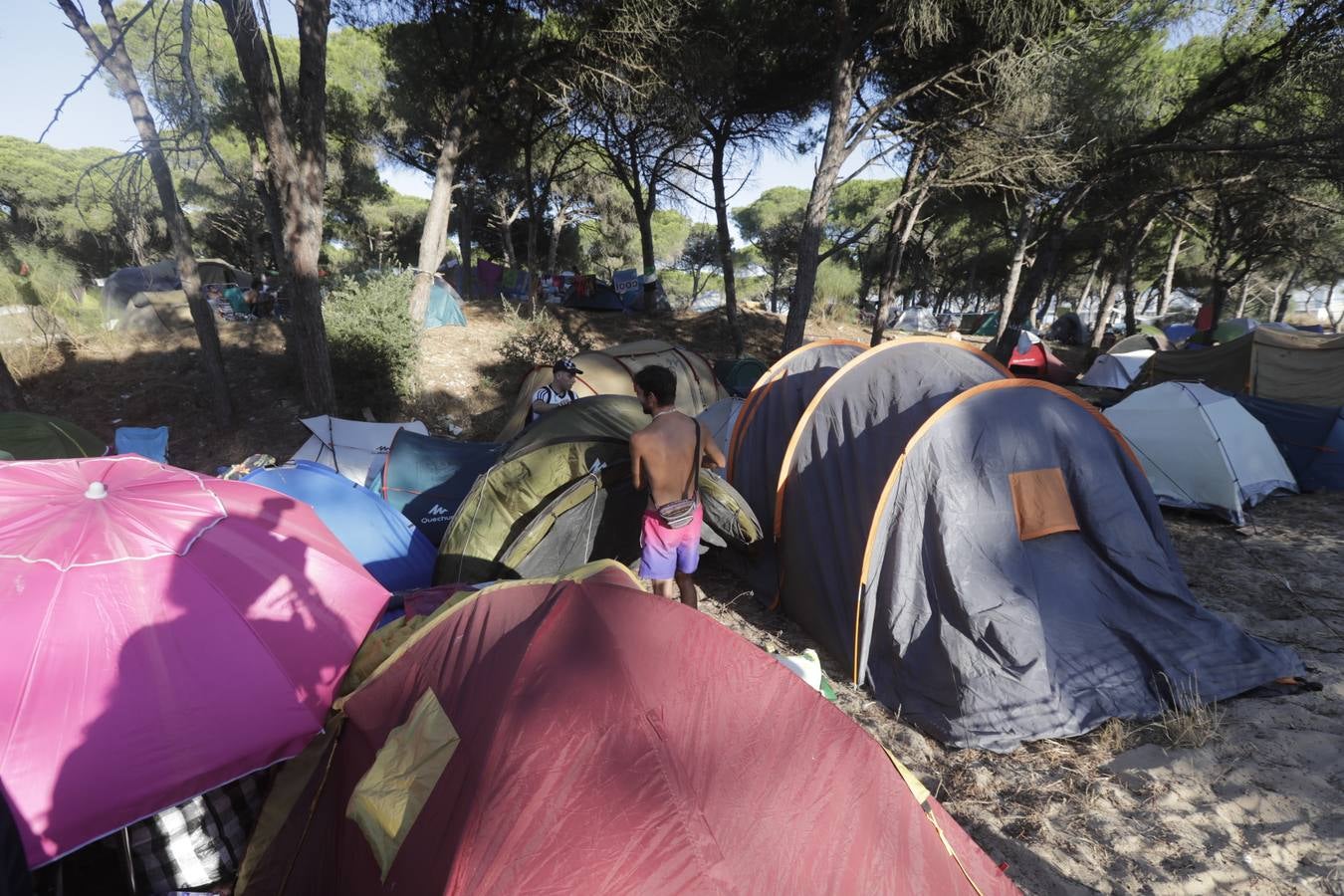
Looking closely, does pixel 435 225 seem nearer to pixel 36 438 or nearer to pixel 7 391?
pixel 7 391

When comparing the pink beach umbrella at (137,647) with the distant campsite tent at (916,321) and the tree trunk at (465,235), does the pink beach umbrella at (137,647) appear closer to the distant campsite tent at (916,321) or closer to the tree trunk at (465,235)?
the tree trunk at (465,235)

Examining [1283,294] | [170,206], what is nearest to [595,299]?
[170,206]

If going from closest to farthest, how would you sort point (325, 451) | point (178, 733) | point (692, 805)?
point (692, 805) < point (178, 733) < point (325, 451)

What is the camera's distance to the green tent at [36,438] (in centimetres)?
512

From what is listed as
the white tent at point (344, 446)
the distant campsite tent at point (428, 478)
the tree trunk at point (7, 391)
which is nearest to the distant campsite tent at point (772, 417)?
the distant campsite tent at point (428, 478)

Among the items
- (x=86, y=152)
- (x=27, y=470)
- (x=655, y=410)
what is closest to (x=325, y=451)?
(x=27, y=470)

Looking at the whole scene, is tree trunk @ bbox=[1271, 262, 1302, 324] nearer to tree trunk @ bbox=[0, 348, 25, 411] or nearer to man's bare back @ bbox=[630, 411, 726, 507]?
man's bare back @ bbox=[630, 411, 726, 507]

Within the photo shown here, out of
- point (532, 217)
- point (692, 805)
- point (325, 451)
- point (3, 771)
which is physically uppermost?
point (532, 217)

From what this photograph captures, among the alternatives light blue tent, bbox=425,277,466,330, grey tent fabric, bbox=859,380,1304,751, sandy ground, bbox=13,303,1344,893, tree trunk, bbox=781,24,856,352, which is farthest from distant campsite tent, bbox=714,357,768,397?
grey tent fabric, bbox=859,380,1304,751

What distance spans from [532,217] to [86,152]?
859 inches

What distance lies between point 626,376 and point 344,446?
3597 millimetres

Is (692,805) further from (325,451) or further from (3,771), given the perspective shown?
(325,451)

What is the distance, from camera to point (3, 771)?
5.76ft

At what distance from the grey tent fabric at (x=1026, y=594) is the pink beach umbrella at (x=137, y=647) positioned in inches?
113
